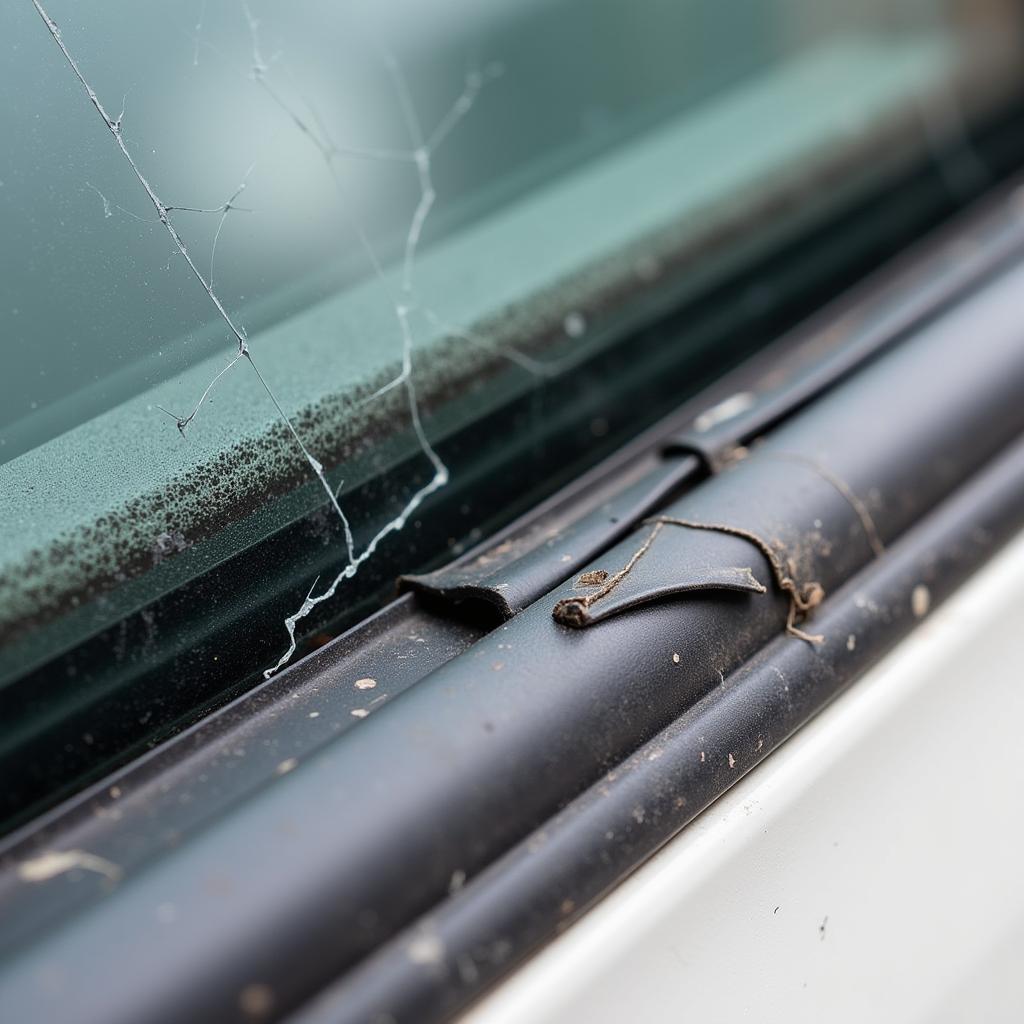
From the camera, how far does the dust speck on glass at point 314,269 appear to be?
53cm

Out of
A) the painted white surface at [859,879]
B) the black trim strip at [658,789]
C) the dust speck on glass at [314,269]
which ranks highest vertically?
the dust speck on glass at [314,269]

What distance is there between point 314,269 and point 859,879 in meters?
0.47

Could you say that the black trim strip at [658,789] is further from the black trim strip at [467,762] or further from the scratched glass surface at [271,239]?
the scratched glass surface at [271,239]

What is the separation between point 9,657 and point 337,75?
1.27ft

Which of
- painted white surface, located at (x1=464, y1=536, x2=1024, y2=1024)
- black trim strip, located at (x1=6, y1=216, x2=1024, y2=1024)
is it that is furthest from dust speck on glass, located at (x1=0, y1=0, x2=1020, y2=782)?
painted white surface, located at (x1=464, y1=536, x2=1024, y2=1024)

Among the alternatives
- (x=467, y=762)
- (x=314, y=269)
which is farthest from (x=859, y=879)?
(x=314, y=269)

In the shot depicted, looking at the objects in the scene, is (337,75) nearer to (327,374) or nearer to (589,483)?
(327,374)

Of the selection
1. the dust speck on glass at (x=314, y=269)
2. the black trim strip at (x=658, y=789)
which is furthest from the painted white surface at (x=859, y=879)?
the dust speck on glass at (x=314, y=269)

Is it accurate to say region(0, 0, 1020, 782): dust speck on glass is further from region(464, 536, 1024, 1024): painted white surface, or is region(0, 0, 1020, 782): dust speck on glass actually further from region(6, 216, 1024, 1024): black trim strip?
region(464, 536, 1024, 1024): painted white surface

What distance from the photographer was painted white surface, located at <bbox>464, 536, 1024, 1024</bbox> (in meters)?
0.54

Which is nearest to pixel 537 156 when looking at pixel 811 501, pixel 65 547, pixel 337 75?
pixel 337 75

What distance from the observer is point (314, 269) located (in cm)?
66

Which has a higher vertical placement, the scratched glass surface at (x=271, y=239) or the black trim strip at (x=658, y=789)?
the scratched glass surface at (x=271, y=239)

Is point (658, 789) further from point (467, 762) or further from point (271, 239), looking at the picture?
point (271, 239)
